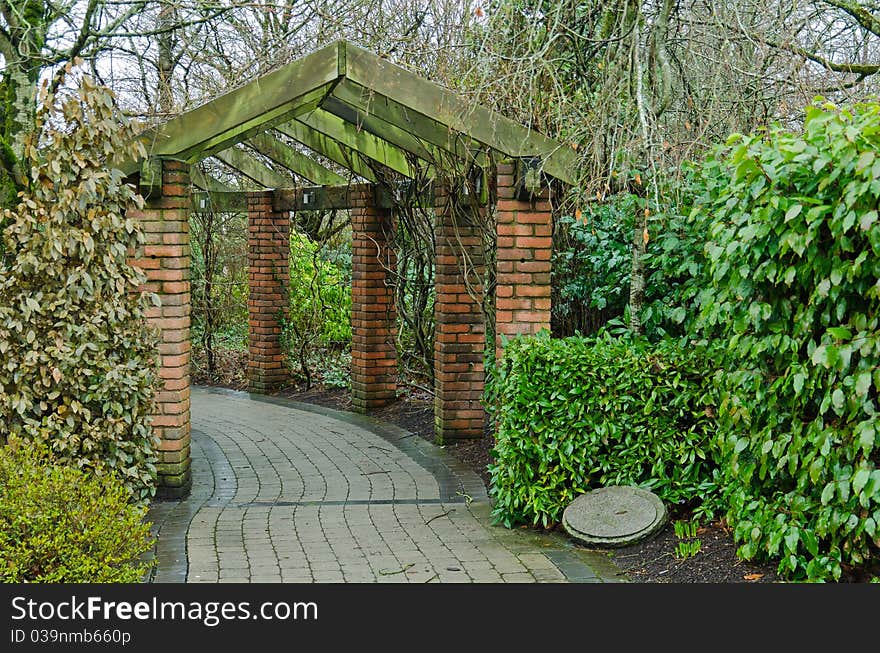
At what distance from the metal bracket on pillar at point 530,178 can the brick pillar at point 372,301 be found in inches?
159

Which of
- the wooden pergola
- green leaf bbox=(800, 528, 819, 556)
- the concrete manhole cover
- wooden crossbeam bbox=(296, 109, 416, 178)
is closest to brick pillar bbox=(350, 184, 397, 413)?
the wooden pergola

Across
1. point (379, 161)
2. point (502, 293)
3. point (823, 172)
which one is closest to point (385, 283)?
point (379, 161)

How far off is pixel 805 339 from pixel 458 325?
15.7 feet

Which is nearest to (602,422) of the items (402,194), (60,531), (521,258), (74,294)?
(521,258)

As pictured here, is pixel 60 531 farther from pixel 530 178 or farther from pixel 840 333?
pixel 530 178

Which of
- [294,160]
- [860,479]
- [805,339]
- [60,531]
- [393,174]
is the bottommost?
[60,531]

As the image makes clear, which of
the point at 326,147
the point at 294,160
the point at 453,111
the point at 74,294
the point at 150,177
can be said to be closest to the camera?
the point at 74,294

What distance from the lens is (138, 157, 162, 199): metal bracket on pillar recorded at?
653 cm

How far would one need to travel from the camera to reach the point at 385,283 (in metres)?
10.7

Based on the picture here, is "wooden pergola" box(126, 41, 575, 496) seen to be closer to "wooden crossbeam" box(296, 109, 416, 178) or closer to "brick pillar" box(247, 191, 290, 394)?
"wooden crossbeam" box(296, 109, 416, 178)

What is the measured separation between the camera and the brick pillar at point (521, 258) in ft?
22.3

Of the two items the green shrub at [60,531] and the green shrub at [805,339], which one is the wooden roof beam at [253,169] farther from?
the green shrub at [805,339]

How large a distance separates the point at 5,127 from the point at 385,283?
4.35 metres

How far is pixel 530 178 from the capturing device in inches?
258
